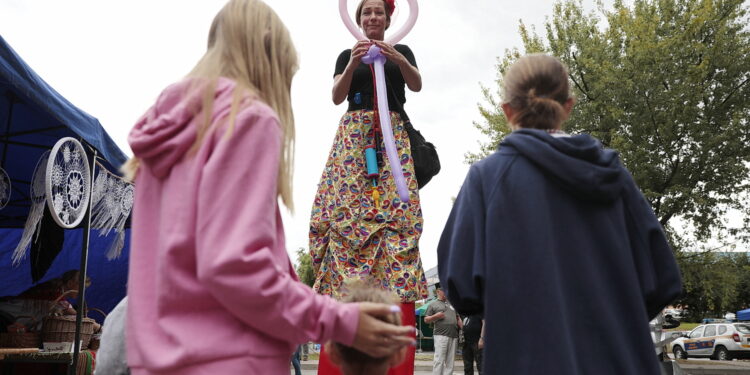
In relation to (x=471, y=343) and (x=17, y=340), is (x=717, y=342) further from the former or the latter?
(x=17, y=340)

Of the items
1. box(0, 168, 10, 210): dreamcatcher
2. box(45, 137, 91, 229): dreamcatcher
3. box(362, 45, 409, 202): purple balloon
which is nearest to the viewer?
box(362, 45, 409, 202): purple balloon

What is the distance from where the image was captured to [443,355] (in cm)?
1074

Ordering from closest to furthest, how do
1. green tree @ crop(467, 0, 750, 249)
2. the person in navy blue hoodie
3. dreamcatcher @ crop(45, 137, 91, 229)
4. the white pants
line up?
the person in navy blue hoodie
dreamcatcher @ crop(45, 137, 91, 229)
the white pants
green tree @ crop(467, 0, 750, 249)

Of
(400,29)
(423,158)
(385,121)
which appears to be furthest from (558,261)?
(400,29)

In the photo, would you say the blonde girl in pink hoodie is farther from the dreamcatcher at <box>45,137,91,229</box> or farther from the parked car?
the parked car

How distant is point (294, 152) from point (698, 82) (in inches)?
761

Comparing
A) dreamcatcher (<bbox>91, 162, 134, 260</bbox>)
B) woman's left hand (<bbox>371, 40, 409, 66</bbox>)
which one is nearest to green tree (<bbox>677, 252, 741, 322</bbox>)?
dreamcatcher (<bbox>91, 162, 134, 260</bbox>)

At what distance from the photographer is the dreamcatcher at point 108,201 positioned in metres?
6.62

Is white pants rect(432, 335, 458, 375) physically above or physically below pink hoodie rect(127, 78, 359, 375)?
below

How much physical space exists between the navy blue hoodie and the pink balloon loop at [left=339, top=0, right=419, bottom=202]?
1346mm

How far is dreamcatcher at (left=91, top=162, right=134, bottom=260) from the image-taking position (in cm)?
662

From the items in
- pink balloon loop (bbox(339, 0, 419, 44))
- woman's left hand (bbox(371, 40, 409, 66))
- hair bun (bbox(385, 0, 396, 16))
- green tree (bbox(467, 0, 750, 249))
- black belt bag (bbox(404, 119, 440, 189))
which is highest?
green tree (bbox(467, 0, 750, 249))

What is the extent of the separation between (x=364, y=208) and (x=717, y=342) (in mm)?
32163

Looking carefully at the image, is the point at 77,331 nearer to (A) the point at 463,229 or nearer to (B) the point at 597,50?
(A) the point at 463,229
